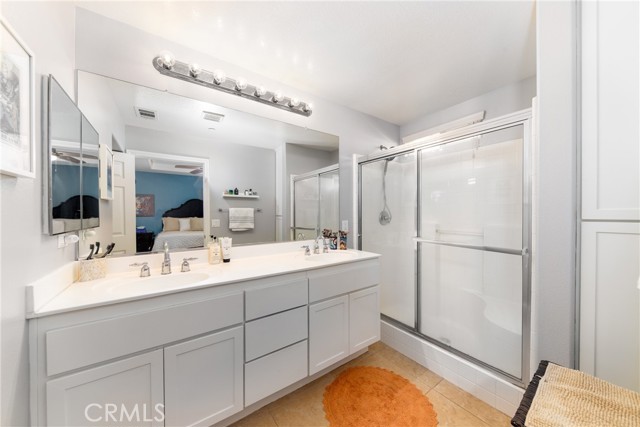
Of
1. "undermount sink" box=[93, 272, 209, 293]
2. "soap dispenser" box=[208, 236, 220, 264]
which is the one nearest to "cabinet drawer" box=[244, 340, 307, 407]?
"undermount sink" box=[93, 272, 209, 293]

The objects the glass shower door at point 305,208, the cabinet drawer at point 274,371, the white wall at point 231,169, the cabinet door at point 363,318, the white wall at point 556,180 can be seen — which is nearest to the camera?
the white wall at point 556,180

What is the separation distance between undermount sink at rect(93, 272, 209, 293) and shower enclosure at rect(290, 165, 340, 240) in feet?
2.95

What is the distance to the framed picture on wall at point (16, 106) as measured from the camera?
0.68m

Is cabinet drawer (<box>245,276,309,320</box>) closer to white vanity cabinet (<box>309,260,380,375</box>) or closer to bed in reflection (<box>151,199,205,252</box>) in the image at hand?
white vanity cabinet (<box>309,260,380,375</box>)

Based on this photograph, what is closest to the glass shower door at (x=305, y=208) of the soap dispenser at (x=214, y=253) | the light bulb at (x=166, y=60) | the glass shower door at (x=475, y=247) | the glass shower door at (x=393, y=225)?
the glass shower door at (x=393, y=225)

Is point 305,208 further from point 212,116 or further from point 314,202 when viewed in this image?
point 212,116

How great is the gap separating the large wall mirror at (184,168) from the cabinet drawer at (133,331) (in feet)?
1.90

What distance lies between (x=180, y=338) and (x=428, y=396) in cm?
163

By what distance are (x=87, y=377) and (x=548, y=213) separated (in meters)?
2.19

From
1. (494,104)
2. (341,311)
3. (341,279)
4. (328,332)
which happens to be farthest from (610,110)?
(328,332)

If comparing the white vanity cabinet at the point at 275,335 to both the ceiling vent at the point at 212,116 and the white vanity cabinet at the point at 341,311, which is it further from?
the ceiling vent at the point at 212,116

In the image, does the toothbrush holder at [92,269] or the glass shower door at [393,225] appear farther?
the glass shower door at [393,225]

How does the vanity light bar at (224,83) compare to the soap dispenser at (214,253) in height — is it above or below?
above

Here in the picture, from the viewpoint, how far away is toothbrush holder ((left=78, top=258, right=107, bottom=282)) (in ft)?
3.97
